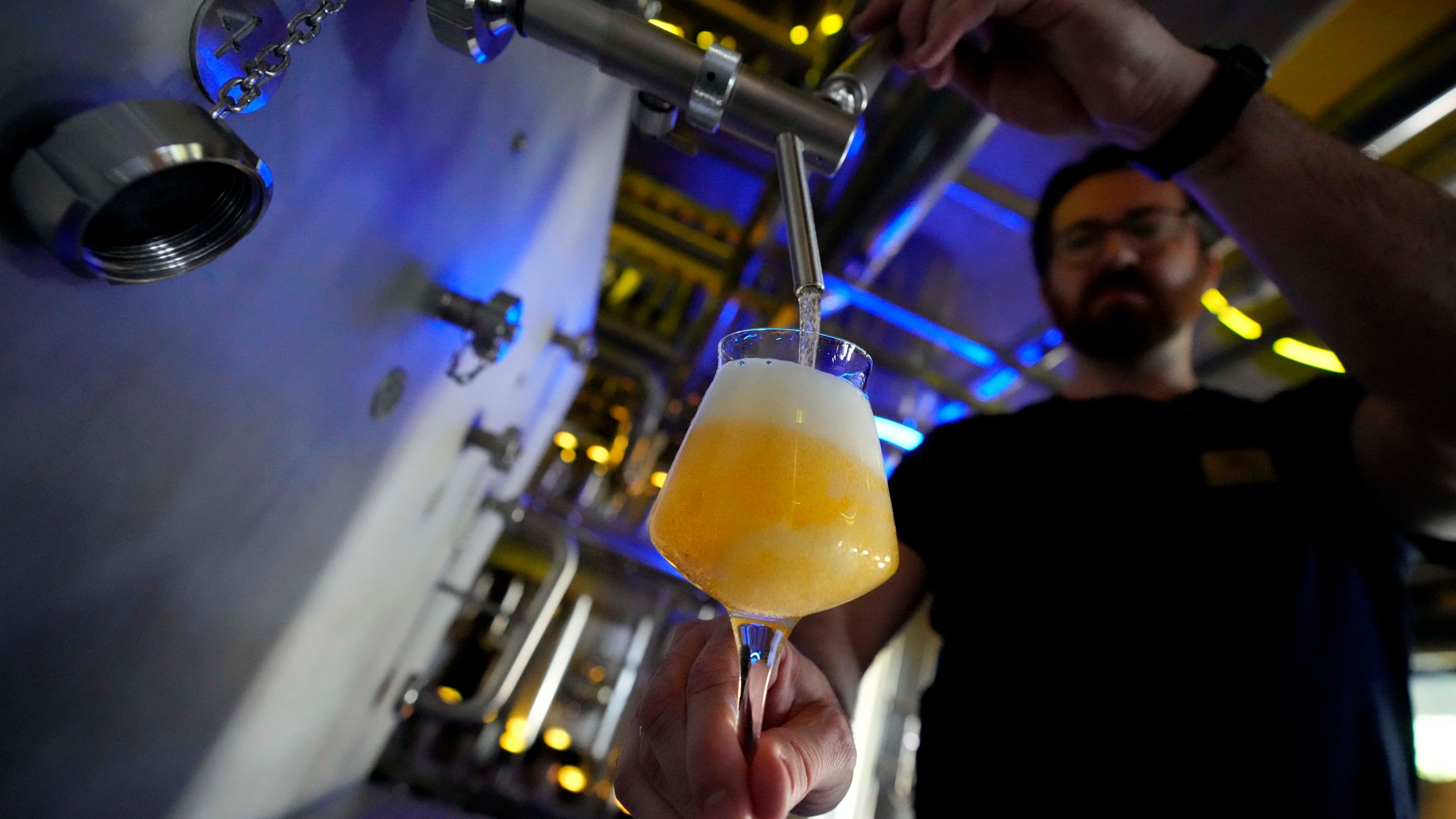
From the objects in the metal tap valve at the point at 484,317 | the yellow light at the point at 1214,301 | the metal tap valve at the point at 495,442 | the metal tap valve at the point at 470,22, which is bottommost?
the metal tap valve at the point at 495,442

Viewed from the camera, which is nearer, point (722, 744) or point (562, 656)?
point (722, 744)

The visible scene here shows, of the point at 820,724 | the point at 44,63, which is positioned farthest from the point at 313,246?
the point at 820,724

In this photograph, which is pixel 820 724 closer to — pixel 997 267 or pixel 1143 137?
pixel 1143 137

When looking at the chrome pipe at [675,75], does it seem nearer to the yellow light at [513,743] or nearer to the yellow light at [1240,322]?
the yellow light at [1240,322]

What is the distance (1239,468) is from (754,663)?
1065mm

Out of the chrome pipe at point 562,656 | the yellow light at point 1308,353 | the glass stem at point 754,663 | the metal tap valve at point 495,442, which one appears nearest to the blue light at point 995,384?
the yellow light at point 1308,353

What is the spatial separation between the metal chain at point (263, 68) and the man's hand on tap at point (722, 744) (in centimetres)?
55

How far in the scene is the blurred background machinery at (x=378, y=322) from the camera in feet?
1.44

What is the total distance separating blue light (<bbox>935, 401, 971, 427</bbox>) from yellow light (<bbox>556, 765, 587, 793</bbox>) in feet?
9.16

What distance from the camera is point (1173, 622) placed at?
1037 millimetres

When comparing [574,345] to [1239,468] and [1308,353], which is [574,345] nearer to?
[1239,468]

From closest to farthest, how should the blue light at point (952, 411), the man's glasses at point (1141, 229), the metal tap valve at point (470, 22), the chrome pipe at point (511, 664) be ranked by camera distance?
the metal tap valve at point (470, 22)
the man's glasses at point (1141, 229)
the chrome pipe at point (511, 664)
the blue light at point (952, 411)

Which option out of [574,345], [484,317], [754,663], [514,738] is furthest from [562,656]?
[754,663]

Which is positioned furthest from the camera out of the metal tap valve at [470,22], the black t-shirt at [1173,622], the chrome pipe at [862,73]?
the black t-shirt at [1173,622]
